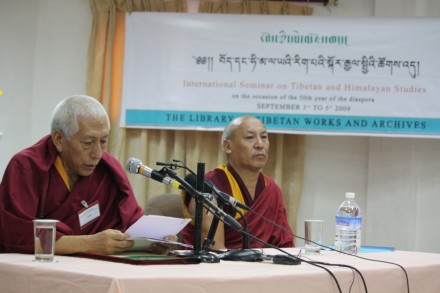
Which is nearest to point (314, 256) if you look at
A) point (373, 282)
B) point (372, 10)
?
point (373, 282)

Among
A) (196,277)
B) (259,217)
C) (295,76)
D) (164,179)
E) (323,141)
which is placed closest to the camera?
(196,277)

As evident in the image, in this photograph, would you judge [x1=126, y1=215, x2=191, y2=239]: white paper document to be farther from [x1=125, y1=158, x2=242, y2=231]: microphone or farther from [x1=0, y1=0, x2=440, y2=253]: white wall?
[x1=0, y1=0, x2=440, y2=253]: white wall

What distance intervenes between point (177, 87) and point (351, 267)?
2.84 meters

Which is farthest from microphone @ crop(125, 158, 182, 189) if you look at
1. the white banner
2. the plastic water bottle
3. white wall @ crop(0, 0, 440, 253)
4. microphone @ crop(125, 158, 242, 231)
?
white wall @ crop(0, 0, 440, 253)

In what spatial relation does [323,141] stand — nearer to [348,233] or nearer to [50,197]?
[348,233]

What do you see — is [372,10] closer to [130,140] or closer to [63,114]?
[130,140]

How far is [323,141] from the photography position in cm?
512

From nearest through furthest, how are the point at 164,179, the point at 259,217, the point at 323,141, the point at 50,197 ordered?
the point at 164,179, the point at 50,197, the point at 259,217, the point at 323,141

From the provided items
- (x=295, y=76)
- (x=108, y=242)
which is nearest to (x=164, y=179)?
(x=108, y=242)

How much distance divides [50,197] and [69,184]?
0.45ft

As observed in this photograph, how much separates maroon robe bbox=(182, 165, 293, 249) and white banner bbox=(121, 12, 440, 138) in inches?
40.7

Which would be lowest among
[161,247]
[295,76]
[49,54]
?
[161,247]

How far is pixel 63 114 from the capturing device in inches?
109

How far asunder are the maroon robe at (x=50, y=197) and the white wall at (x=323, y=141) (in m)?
2.26
